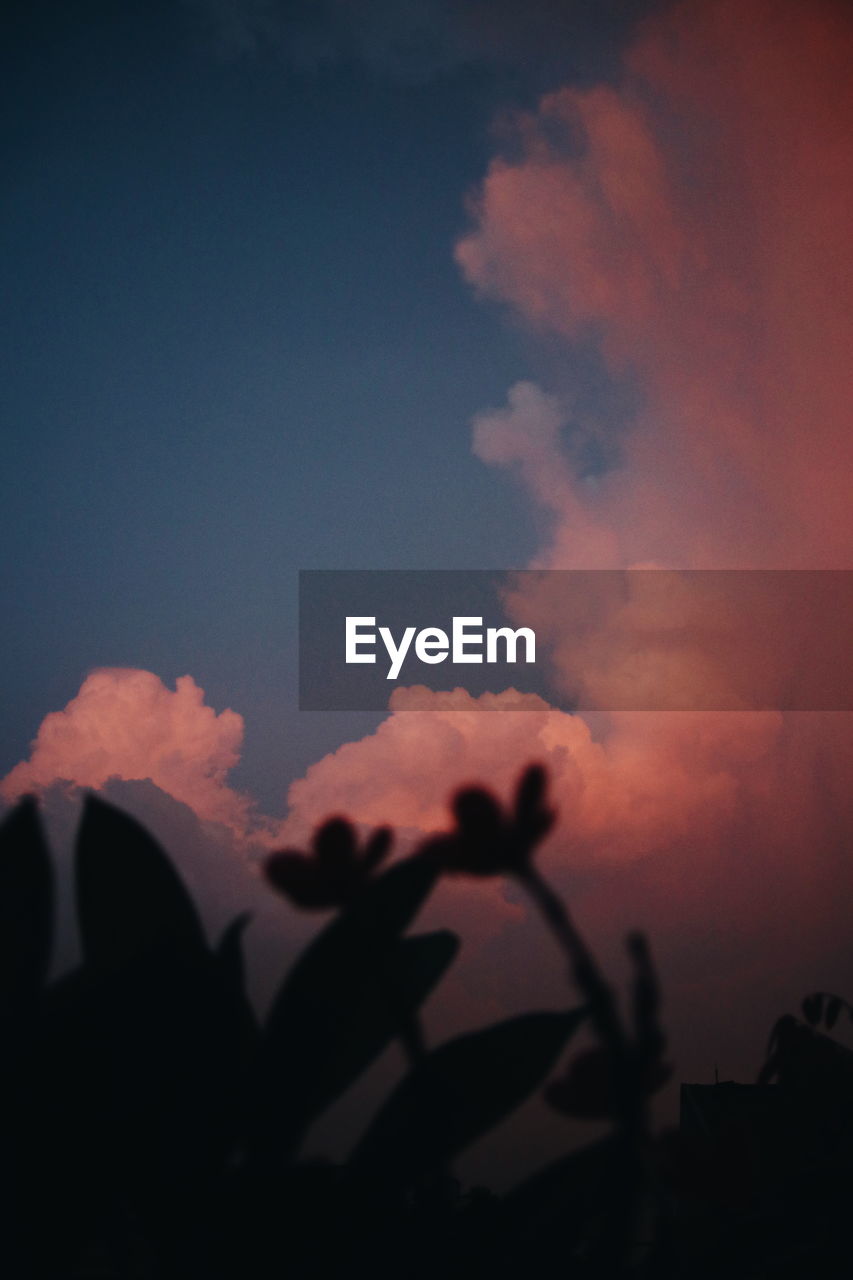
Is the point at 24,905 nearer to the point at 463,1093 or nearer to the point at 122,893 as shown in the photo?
the point at 122,893

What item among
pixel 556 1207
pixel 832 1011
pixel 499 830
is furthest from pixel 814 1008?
pixel 499 830

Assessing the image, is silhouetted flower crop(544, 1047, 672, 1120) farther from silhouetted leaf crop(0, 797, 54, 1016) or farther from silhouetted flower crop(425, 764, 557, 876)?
silhouetted leaf crop(0, 797, 54, 1016)

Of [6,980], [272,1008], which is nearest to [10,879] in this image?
[6,980]

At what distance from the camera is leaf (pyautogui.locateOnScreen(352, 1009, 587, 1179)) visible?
0.36m

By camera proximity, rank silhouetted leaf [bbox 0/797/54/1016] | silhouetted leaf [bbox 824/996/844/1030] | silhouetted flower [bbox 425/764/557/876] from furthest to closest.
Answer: silhouetted leaf [bbox 824/996/844/1030] → silhouetted leaf [bbox 0/797/54/1016] → silhouetted flower [bbox 425/764/557/876]

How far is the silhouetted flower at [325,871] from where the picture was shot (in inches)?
10.8

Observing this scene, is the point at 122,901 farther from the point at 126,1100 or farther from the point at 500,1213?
the point at 500,1213

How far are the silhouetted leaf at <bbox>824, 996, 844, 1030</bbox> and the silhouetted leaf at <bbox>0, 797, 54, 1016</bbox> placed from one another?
0.95 m

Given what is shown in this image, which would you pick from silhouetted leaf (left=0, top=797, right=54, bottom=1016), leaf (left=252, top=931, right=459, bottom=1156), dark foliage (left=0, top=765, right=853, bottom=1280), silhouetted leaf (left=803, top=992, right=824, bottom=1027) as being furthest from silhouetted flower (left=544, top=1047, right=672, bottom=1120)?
silhouetted leaf (left=803, top=992, right=824, bottom=1027)

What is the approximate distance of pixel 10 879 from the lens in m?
0.34

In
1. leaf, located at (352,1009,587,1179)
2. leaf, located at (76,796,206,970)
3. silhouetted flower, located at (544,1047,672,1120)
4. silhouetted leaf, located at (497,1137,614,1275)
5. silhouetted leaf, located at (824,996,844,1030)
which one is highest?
leaf, located at (76,796,206,970)

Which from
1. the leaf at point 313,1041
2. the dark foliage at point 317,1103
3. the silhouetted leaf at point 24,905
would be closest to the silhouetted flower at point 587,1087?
the dark foliage at point 317,1103

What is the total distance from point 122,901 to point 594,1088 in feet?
0.90

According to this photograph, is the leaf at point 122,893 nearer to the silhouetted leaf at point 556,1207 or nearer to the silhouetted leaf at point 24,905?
the silhouetted leaf at point 24,905
